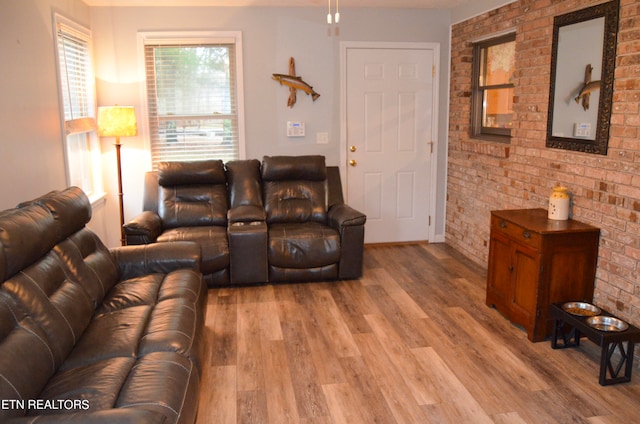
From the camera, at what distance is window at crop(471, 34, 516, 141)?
459 centimetres

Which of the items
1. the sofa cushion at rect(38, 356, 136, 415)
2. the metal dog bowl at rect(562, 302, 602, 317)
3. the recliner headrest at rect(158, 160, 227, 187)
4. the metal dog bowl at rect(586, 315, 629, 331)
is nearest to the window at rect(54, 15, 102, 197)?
the recliner headrest at rect(158, 160, 227, 187)

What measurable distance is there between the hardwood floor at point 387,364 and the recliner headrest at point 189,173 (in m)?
1.07

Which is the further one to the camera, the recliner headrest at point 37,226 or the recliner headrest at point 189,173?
the recliner headrest at point 189,173

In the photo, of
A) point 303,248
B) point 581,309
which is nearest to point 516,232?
point 581,309

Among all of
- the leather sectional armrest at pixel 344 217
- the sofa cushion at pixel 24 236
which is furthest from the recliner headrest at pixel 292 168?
the sofa cushion at pixel 24 236

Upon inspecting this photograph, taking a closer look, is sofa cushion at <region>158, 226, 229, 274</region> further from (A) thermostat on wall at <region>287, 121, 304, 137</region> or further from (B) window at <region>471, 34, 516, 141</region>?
(B) window at <region>471, 34, 516, 141</region>

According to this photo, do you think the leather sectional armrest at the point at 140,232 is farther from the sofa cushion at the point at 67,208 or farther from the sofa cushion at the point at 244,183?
the sofa cushion at the point at 67,208

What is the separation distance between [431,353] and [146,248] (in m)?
1.90

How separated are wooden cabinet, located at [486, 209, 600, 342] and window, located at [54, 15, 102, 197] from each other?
3303 millimetres

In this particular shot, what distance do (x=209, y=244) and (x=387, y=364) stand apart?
186 cm

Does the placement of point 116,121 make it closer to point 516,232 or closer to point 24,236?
point 24,236

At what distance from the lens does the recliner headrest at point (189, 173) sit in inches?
187

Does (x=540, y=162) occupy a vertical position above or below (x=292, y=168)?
above

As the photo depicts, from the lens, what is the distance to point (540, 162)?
156 inches
